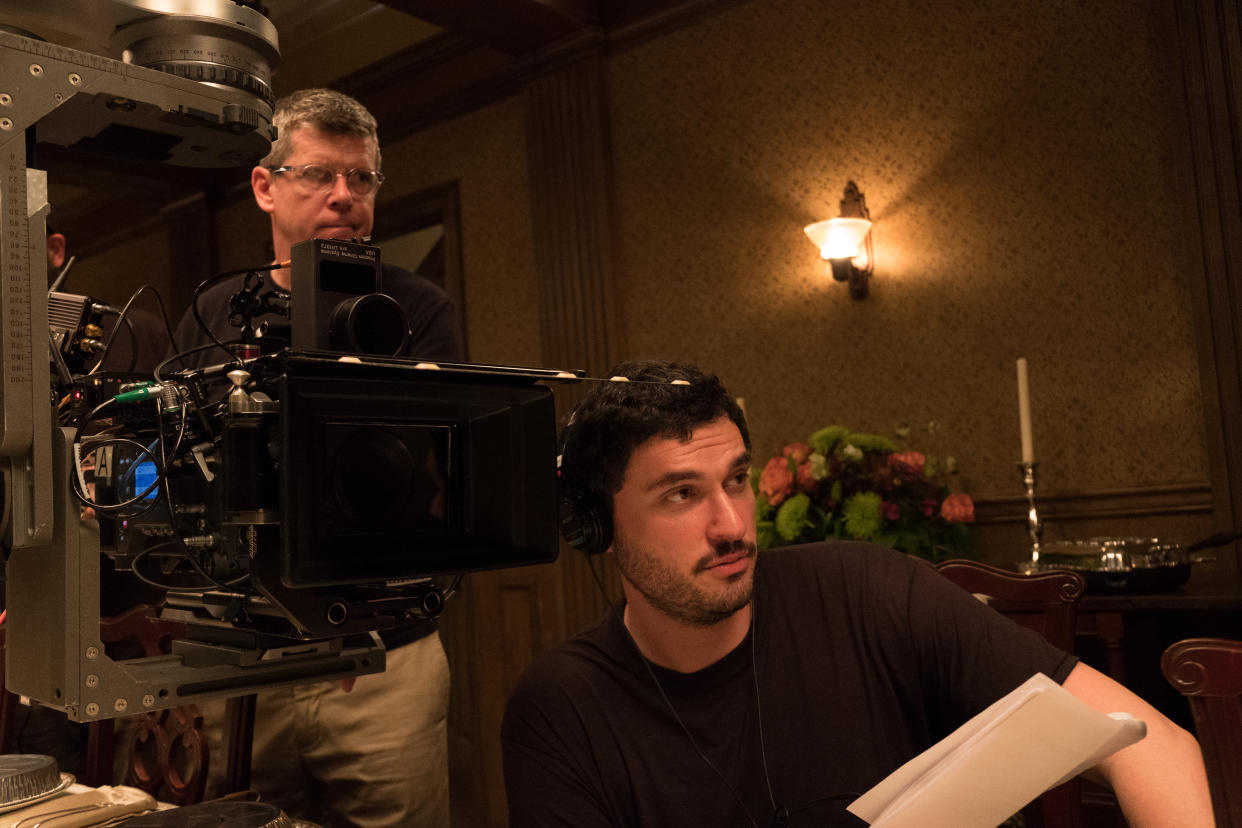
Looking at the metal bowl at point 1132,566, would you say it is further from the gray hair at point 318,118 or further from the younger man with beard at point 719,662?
the gray hair at point 318,118

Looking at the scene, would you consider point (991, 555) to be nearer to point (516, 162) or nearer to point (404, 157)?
point (516, 162)

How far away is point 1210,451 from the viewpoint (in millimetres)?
2625

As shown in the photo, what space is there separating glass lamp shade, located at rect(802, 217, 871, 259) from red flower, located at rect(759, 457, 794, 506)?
842 mm

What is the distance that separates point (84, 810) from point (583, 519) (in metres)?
0.65

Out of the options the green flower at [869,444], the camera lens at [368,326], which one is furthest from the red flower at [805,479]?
the camera lens at [368,326]

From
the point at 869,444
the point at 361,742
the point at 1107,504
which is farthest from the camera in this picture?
the point at 1107,504

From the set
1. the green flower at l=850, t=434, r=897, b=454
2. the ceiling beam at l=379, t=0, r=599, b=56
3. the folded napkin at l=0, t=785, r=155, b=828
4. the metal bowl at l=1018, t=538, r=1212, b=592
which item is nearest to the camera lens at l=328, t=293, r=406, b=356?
the folded napkin at l=0, t=785, r=155, b=828

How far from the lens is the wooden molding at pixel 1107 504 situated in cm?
267

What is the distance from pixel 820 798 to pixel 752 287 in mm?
2421

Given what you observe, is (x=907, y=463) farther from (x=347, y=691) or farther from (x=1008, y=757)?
(x=1008, y=757)

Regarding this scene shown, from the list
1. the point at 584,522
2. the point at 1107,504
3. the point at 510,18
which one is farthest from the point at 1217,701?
the point at 510,18

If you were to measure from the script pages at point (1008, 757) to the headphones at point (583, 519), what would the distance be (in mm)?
494

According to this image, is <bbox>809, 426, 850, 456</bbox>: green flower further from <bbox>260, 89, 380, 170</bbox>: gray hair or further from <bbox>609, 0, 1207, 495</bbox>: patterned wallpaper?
<bbox>260, 89, 380, 170</bbox>: gray hair

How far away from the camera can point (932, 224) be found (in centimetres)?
310
